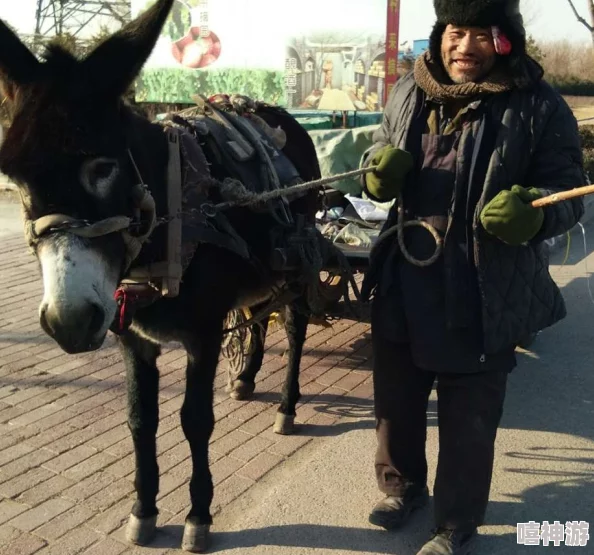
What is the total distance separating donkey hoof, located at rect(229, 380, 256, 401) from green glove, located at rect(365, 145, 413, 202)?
1.95m

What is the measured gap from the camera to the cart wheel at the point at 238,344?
411 centimetres

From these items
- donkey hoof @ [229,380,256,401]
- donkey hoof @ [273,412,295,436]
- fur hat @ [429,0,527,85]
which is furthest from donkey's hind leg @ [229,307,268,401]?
fur hat @ [429,0,527,85]

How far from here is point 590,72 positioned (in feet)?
86.8

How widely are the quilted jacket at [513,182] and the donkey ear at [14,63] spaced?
1414 millimetres

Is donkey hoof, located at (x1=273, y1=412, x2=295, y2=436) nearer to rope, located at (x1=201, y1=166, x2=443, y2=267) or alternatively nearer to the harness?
the harness

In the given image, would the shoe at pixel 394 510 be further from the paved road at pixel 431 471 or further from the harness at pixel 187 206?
the harness at pixel 187 206

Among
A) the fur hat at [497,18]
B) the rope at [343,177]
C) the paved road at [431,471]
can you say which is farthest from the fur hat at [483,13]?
the paved road at [431,471]

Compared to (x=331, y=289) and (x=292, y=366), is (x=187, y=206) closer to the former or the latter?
(x=292, y=366)

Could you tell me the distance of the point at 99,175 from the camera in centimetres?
208

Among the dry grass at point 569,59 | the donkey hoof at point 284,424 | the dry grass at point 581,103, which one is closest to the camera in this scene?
the donkey hoof at point 284,424

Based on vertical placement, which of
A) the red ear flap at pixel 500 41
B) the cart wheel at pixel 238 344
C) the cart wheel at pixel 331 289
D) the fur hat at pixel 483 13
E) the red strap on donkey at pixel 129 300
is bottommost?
the cart wheel at pixel 238 344

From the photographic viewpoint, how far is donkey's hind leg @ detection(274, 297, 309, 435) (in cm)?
380

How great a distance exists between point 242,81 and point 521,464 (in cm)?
861

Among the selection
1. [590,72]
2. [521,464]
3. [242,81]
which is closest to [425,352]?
[521,464]
